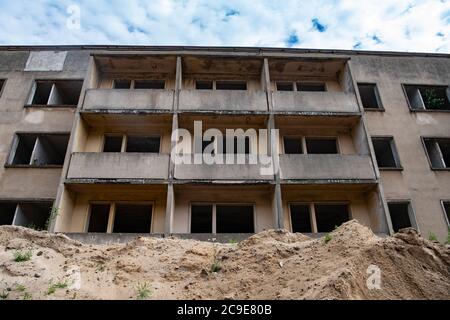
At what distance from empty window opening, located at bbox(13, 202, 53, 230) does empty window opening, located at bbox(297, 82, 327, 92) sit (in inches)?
450

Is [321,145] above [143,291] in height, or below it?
above

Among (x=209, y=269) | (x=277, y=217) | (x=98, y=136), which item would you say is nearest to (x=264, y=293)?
(x=209, y=269)

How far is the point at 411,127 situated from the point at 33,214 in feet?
49.6

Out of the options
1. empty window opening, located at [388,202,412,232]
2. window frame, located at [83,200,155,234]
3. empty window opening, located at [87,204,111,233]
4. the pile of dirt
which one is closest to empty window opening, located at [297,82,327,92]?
empty window opening, located at [388,202,412,232]

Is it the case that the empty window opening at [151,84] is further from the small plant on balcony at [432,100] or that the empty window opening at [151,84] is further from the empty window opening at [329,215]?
the small plant on balcony at [432,100]

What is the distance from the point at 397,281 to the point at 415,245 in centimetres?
83

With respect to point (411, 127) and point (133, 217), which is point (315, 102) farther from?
point (133, 217)

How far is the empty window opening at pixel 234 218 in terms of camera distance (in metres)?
13.8

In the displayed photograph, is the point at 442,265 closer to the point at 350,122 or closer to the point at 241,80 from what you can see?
the point at 350,122

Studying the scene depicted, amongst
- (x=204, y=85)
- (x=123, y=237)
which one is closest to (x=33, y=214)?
(x=123, y=237)

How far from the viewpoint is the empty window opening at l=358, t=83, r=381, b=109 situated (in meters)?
16.5

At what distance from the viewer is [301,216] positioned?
553 inches

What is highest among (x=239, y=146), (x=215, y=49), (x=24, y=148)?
(x=215, y=49)

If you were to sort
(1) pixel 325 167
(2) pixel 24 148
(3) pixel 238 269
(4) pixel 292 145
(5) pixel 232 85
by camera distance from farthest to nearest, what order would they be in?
1. (5) pixel 232 85
2. (4) pixel 292 145
3. (2) pixel 24 148
4. (1) pixel 325 167
5. (3) pixel 238 269
